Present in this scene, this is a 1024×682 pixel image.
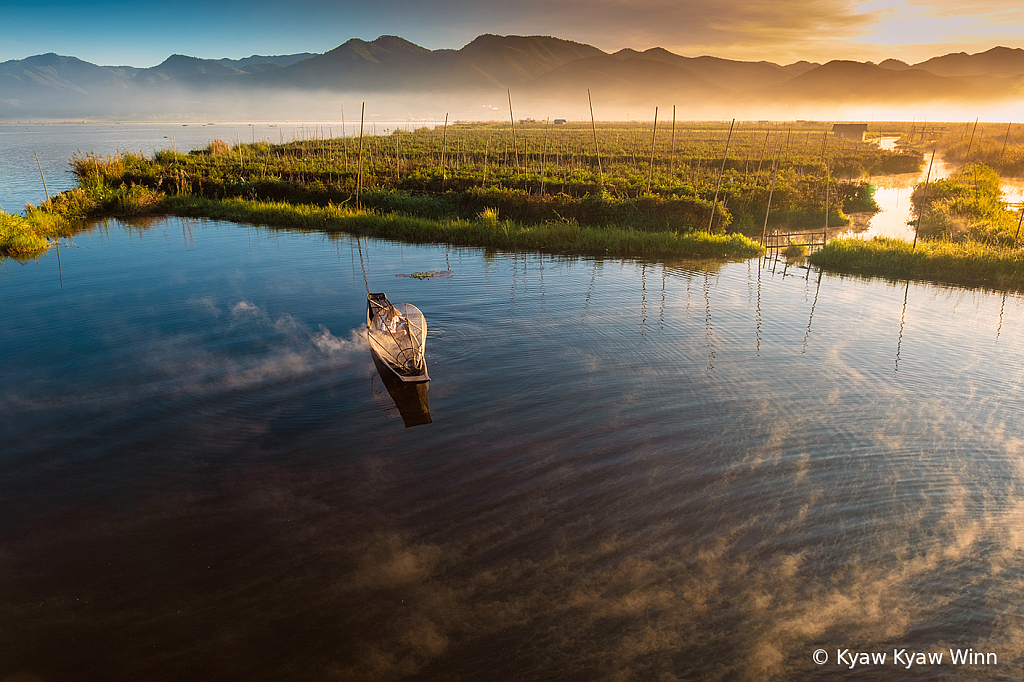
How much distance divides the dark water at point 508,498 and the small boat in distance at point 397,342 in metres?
0.60

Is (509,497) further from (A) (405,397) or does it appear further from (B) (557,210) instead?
(B) (557,210)

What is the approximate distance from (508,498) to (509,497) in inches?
0.9

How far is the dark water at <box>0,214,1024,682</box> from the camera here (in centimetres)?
473

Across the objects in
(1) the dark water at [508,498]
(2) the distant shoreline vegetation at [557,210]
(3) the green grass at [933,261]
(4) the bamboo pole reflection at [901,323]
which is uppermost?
(2) the distant shoreline vegetation at [557,210]

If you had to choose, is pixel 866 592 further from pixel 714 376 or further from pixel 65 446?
pixel 65 446

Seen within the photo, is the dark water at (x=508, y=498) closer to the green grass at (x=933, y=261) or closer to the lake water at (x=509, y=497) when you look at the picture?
the lake water at (x=509, y=497)

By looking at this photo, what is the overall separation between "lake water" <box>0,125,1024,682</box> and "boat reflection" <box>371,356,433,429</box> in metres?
0.10

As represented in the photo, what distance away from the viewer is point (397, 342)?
8.91 m

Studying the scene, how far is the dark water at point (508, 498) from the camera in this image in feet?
15.5

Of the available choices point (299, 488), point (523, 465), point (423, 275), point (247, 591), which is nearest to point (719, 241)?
point (423, 275)

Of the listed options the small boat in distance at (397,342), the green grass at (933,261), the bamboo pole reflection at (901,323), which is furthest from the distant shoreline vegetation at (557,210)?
the small boat in distance at (397,342)

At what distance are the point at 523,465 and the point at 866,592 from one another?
12.4ft

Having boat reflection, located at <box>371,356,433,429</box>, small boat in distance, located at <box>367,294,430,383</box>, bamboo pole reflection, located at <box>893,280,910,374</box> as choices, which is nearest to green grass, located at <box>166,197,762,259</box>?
bamboo pole reflection, located at <box>893,280,910,374</box>

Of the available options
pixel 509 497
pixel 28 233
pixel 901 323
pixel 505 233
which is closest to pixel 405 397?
pixel 509 497
